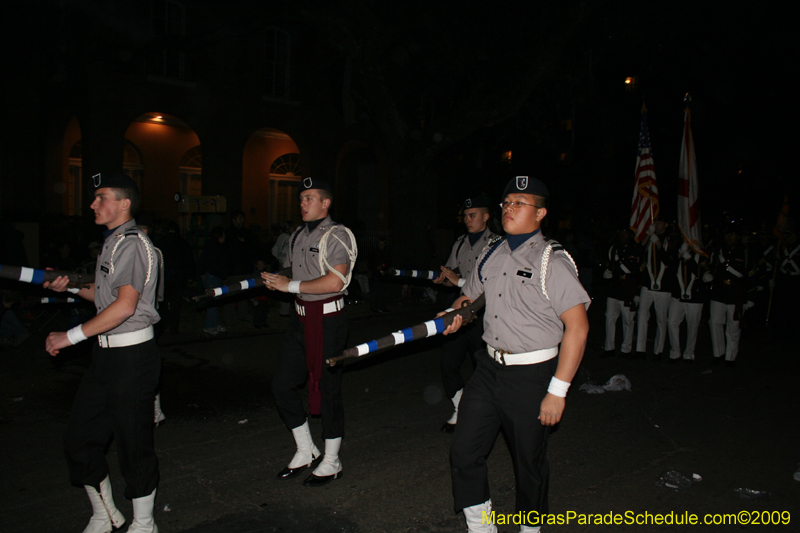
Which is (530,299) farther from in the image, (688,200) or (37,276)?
(688,200)

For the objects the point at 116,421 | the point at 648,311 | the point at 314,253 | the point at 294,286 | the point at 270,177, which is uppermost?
the point at 270,177

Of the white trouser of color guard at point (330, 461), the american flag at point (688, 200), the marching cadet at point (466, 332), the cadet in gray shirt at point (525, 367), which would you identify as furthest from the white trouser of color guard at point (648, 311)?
the cadet in gray shirt at point (525, 367)

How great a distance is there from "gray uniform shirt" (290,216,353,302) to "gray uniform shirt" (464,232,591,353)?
60.3 inches

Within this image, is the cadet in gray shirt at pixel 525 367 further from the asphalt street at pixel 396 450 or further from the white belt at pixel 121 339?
the white belt at pixel 121 339

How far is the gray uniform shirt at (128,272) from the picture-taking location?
11.6 feet

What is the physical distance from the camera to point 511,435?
3.32 metres

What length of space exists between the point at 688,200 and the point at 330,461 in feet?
26.4

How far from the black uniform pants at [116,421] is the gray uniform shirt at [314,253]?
4.73ft

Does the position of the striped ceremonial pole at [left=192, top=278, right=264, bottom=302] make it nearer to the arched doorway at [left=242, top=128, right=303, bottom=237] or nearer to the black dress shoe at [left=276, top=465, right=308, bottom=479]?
the black dress shoe at [left=276, top=465, right=308, bottom=479]

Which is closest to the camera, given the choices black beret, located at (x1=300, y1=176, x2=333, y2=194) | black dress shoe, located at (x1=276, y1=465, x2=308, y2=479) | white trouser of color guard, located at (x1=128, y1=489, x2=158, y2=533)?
white trouser of color guard, located at (x1=128, y1=489, x2=158, y2=533)

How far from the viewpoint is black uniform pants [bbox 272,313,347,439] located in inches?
176

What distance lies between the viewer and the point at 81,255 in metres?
12.2

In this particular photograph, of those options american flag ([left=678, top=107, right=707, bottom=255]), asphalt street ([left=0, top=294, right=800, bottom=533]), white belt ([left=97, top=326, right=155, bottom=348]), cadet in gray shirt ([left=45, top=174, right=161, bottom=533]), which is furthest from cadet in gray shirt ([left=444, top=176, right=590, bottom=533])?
american flag ([left=678, top=107, right=707, bottom=255])

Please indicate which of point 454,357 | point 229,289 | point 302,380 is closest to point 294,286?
point 229,289
